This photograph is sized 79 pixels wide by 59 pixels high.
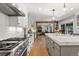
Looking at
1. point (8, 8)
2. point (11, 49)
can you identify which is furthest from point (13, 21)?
point (11, 49)

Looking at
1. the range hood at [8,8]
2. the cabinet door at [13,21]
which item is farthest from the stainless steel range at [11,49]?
the cabinet door at [13,21]

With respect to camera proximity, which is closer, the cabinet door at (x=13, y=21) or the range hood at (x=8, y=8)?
the range hood at (x=8, y=8)

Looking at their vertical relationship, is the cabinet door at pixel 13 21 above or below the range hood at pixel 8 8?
below

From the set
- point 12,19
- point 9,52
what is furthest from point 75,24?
point 9,52

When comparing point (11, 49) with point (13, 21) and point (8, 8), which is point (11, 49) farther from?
point (13, 21)

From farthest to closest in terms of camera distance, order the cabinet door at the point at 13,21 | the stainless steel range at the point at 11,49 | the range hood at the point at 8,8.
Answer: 1. the cabinet door at the point at 13,21
2. the range hood at the point at 8,8
3. the stainless steel range at the point at 11,49

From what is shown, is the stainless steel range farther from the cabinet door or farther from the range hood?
the cabinet door

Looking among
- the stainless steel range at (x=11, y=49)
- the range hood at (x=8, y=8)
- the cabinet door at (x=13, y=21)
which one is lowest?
the stainless steel range at (x=11, y=49)

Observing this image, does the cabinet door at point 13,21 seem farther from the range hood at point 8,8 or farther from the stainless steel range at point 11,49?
the stainless steel range at point 11,49

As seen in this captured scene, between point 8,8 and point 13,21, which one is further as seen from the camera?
point 13,21

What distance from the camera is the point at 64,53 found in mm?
2602

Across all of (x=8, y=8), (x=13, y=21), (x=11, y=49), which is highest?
(x=8, y=8)

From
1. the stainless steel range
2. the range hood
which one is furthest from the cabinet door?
the stainless steel range

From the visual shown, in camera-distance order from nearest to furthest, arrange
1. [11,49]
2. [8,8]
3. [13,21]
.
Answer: [11,49]
[8,8]
[13,21]
